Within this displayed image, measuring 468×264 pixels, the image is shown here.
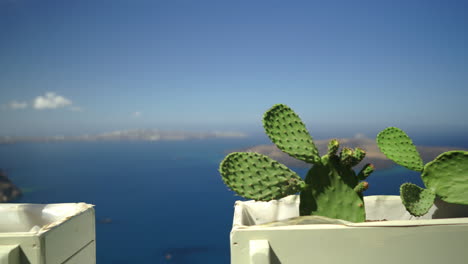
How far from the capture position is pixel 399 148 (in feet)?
4.03

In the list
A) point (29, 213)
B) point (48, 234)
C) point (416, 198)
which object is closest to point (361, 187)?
point (416, 198)

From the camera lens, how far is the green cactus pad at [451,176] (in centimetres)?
112

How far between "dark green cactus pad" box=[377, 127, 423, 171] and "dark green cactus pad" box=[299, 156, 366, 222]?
0.82ft

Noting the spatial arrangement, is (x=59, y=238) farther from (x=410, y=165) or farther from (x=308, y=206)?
(x=410, y=165)

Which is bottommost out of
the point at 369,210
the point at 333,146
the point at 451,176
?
the point at 369,210

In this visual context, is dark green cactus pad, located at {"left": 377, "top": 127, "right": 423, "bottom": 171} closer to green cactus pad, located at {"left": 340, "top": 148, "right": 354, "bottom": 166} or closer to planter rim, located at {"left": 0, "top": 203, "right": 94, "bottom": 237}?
green cactus pad, located at {"left": 340, "top": 148, "right": 354, "bottom": 166}

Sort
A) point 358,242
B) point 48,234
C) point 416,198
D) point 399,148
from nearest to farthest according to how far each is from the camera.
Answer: point 358,242
point 48,234
point 416,198
point 399,148

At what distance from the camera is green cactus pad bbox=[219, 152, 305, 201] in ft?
3.30

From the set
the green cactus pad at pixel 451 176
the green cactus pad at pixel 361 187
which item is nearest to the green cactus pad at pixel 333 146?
the green cactus pad at pixel 361 187

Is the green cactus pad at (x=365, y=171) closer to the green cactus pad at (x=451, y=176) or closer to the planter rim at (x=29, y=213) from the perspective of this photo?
the green cactus pad at (x=451, y=176)

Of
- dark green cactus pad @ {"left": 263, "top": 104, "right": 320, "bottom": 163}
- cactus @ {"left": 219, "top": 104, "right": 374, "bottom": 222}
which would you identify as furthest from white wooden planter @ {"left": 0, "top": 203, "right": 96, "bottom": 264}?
dark green cactus pad @ {"left": 263, "top": 104, "right": 320, "bottom": 163}

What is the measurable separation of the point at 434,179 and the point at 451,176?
0.05m

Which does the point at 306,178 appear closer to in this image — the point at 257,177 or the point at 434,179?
the point at 257,177

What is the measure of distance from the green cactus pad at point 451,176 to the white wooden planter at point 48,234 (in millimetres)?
1060
